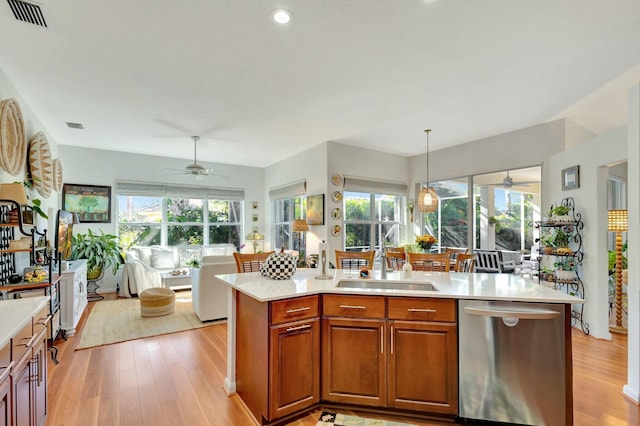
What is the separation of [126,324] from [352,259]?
323cm

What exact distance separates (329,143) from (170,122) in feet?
8.53

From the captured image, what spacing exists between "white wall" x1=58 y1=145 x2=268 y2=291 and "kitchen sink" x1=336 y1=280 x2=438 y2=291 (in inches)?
219

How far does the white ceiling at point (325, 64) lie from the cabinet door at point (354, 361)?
220 centimetres

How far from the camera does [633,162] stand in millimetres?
2529

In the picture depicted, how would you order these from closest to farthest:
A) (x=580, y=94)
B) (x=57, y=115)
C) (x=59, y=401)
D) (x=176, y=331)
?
(x=59, y=401) → (x=580, y=94) → (x=176, y=331) → (x=57, y=115)

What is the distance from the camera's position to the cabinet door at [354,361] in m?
2.14

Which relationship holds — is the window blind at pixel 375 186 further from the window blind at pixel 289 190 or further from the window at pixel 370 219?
the window blind at pixel 289 190

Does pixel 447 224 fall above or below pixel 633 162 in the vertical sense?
below

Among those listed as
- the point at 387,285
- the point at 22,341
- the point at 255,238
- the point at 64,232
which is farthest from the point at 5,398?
the point at 255,238

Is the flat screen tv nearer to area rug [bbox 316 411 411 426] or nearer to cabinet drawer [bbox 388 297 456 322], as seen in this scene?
area rug [bbox 316 411 411 426]

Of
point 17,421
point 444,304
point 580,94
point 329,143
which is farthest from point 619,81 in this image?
point 17,421

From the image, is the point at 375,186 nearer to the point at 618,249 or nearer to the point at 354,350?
the point at 618,249

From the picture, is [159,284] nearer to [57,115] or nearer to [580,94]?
[57,115]

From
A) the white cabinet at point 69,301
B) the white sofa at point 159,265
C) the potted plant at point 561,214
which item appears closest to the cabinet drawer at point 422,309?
the potted plant at point 561,214
